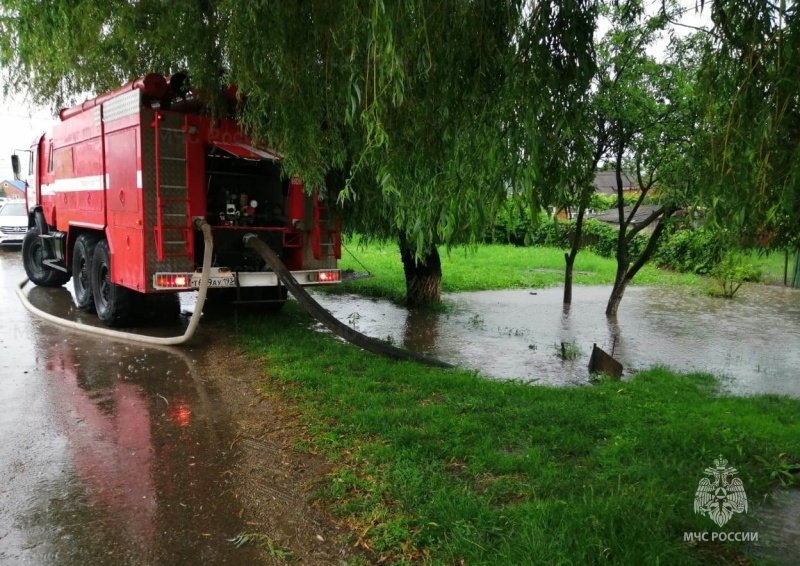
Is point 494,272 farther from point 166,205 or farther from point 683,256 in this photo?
point 166,205

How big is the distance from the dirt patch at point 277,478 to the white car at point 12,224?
1797cm

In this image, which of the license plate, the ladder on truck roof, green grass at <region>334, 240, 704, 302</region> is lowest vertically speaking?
green grass at <region>334, 240, 704, 302</region>

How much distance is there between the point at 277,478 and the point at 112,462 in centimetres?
132

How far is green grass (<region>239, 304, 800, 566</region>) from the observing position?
315 centimetres

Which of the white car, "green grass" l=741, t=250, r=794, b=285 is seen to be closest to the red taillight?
the white car

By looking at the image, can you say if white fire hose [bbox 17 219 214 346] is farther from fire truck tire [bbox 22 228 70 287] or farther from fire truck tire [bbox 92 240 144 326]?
fire truck tire [bbox 22 228 70 287]

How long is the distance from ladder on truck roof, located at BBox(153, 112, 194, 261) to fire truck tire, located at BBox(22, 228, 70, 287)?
6531 mm

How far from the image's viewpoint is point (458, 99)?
354 cm

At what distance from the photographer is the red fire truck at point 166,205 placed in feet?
24.7

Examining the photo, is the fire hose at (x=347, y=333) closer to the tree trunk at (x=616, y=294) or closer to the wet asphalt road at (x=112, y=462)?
the wet asphalt road at (x=112, y=462)

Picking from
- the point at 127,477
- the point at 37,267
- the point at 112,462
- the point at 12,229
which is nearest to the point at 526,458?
the point at 127,477

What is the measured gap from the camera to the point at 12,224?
810 inches

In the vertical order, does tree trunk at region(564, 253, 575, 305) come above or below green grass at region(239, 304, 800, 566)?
above

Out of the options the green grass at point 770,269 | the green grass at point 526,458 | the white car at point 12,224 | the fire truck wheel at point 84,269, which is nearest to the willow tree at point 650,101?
the green grass at point 526,458
